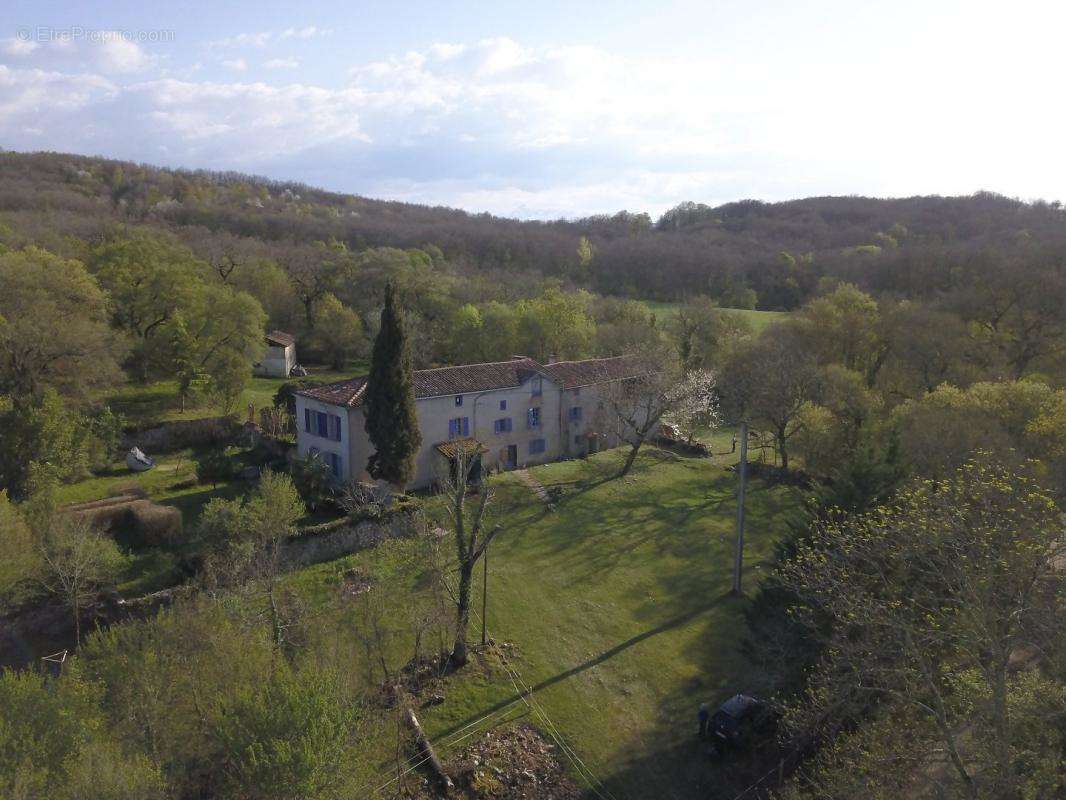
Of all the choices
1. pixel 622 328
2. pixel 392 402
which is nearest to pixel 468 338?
pixel 622 328

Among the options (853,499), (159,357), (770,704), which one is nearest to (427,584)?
(770,704)

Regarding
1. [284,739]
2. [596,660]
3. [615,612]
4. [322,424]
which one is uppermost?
[284,739]

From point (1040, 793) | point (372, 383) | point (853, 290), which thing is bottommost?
point (1040, 793)

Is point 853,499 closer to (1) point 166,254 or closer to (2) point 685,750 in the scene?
(2) point 685,750

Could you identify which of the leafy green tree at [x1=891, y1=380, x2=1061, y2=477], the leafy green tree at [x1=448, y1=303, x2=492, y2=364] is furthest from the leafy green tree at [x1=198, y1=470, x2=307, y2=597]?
the leafy green tree at [x1=448, y1=303, x2=492, y2=364]

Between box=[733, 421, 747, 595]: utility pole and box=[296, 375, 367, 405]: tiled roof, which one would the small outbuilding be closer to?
box=[296, 375, 367, 405]: tiled roof

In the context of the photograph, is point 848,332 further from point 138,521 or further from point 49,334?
point 49,334

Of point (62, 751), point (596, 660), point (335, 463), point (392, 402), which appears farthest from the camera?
point (335, 463)
